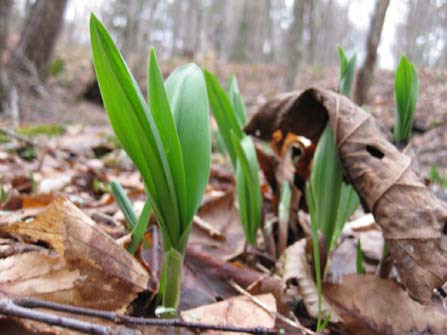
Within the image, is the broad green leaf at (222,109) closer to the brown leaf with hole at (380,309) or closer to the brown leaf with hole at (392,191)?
the brown leaf with hole at (392,191)

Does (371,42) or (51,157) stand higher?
(371,42)

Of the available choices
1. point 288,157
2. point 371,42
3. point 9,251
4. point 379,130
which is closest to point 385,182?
point 379,130

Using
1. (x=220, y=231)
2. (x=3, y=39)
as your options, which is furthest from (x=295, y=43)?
(x=220, y=231)

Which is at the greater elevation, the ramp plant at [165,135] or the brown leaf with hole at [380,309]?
the ramp plant at [165,135]

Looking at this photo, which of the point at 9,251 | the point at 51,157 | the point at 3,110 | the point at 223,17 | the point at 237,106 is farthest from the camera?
the point at 223,17

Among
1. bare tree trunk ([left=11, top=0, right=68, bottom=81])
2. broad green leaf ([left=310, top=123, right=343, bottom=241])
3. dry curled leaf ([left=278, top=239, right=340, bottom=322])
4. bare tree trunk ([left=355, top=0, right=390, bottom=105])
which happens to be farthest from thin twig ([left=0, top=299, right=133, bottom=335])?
bare tree trunk ([left=11, top=0, right=68, bottom=81])

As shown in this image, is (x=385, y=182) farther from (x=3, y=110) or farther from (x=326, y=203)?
(x=3, y=110)

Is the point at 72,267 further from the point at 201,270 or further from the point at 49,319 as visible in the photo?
the point at 201,270

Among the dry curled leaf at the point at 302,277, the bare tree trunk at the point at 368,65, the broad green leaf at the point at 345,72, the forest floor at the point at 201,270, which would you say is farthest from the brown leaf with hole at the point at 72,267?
the bare tree trunk at the point at 368,65
